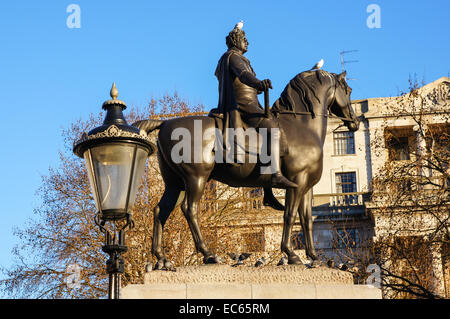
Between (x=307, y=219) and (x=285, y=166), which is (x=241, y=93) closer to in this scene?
(x=285, y=166)

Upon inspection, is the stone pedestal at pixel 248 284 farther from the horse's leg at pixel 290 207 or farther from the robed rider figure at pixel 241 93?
the robed rider figure at pixel 241 93

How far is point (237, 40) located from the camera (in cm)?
1155

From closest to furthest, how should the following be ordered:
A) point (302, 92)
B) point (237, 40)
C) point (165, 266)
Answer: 1. point (165, 266)
2. point (302, 92)
3. point (237, 40)

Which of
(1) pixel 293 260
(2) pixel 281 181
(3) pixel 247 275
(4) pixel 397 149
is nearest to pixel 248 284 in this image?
(3) pixel 247 275

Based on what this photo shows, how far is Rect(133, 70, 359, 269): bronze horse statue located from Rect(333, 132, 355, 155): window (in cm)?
4388

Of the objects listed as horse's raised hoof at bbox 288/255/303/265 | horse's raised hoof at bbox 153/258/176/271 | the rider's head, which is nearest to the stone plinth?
horse's raised hoof at bbox 153/258/176/271

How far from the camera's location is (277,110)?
36.4ft

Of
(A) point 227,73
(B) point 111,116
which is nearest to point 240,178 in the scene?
(A) point 227,73

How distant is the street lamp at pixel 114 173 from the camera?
8023 millimetres

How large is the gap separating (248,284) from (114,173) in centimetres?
259

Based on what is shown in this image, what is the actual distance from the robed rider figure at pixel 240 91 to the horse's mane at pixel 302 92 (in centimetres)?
42
